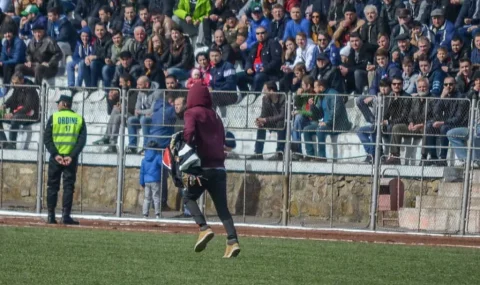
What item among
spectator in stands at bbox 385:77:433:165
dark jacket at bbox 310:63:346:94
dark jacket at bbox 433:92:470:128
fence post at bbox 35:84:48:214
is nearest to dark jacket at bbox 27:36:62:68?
fence post at bbox 35:84:48:214

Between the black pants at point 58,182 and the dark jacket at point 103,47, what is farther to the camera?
the dark jacket at point 103,47

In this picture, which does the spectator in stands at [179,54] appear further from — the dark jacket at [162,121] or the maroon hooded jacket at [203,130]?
the maroon hooded jacket at [203,130]

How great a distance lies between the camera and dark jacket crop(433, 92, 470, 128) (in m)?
19.9

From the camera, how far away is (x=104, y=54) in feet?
83.1

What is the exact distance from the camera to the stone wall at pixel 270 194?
68.5ft

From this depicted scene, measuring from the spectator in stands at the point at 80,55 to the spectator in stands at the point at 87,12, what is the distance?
0.99 m

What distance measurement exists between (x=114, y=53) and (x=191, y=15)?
6.40 ft

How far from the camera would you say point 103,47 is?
25.5 m

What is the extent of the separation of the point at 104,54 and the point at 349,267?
13273 millimetres

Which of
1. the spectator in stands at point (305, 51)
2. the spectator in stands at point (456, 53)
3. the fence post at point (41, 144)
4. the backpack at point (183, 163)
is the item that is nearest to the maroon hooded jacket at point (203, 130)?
the backpack at point (183, 163)

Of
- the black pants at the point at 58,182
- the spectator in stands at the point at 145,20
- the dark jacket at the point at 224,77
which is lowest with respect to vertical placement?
the black pants at the point at 58,182

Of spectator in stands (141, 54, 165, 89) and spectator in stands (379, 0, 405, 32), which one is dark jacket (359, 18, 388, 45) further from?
spectator in stands (141, 54, 165, 89)

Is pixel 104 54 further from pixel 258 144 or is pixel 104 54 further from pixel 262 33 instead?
pixel 258 144

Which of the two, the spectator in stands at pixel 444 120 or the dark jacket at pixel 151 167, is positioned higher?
the spectator in stands at pixel 444 120
